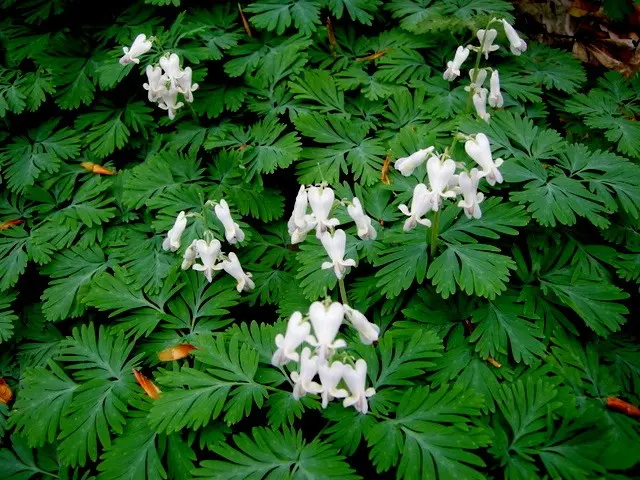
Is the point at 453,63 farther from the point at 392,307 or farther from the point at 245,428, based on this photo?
the point at 245,428

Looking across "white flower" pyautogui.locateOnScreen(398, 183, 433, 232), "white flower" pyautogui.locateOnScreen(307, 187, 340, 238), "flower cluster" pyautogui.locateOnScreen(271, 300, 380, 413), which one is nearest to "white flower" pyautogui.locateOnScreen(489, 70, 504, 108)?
"white flower" pyautogui.locateOnScreen(398, 183, 433, 232)

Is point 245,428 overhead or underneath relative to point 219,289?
underneath

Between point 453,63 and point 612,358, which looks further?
point 453,63

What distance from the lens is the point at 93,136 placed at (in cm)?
344

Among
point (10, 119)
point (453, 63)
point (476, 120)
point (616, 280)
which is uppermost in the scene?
point (453, 63)

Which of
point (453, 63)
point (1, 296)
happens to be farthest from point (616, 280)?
point (1, 296)

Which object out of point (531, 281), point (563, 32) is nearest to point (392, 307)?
point (531, 281)

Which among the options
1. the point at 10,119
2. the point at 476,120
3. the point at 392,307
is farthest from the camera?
the point at 10,119

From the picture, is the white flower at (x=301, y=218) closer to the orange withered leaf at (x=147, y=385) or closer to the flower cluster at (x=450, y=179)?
the flower cluster at (x=450, y=179)

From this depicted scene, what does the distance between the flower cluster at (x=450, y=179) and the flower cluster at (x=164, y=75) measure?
60.8 inches

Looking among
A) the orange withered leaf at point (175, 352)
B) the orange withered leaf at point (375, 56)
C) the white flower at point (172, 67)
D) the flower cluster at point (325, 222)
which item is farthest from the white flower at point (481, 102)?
the orange withered leaf at point (175, 352)

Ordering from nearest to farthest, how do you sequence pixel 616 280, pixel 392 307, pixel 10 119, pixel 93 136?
pixel 392 307 → pixel 616 280 → pixel 93 136 → pixel 10 119

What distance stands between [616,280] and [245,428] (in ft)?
6.80

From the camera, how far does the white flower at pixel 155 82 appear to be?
296 centimetres
